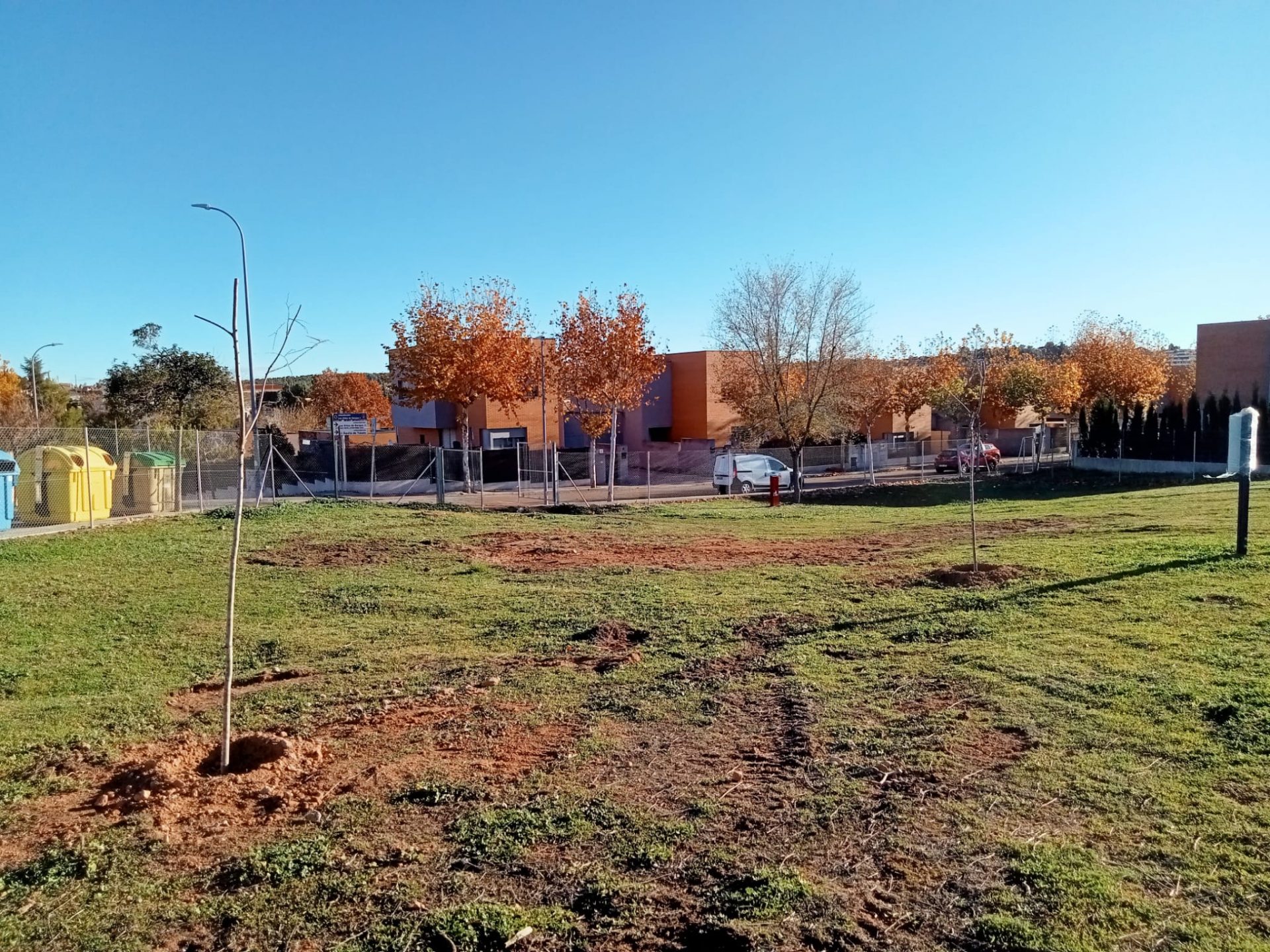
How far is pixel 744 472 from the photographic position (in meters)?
30.7

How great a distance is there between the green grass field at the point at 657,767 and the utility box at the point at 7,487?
7131mm

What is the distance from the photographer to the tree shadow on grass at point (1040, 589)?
28.2ft

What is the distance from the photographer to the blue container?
16.1 meters

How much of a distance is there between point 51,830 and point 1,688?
3373 millimetres

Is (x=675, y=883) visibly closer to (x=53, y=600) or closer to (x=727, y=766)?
(x=727, y=766)

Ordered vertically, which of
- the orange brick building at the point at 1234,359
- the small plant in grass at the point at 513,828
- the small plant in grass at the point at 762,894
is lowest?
the small plant in grass at the point at 513,828

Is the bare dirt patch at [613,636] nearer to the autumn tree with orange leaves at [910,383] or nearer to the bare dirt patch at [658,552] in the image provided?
the bare dirt patch at [658,552]

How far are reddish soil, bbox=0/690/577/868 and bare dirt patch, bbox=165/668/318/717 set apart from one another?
81 cm

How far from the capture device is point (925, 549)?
548 inches

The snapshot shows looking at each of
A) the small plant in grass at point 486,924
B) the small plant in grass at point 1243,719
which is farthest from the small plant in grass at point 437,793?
the small plant in grass at point 1243,719

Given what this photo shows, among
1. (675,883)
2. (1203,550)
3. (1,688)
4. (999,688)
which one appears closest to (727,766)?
(675,883)

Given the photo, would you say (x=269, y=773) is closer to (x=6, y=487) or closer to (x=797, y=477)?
(x=6, y=487)

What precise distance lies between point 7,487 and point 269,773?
1497cm

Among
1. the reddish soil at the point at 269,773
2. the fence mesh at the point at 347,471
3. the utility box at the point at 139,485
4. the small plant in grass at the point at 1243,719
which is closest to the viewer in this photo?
the reddish soil at the point at 269,773
